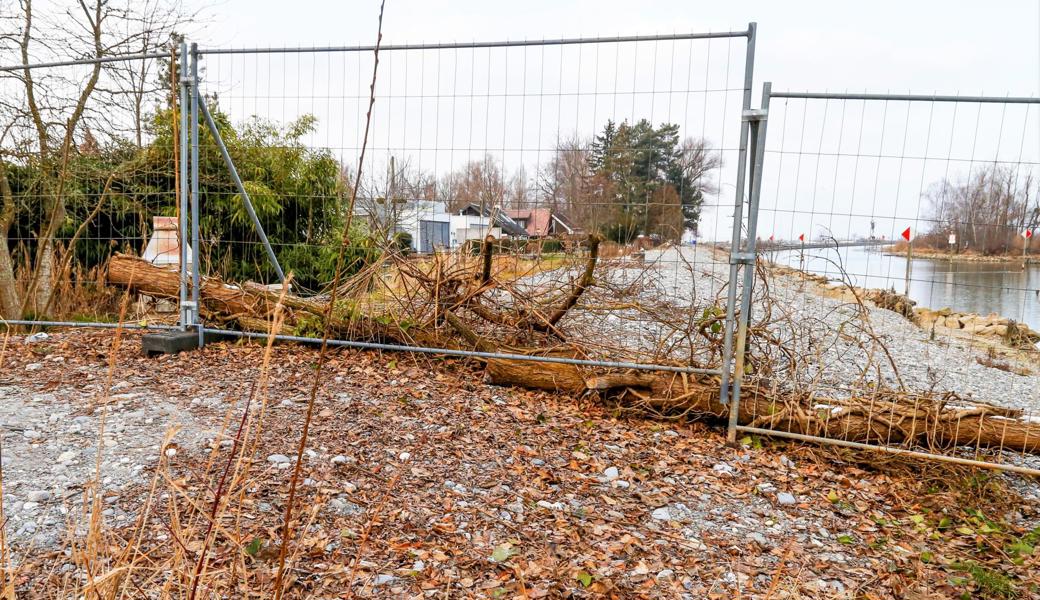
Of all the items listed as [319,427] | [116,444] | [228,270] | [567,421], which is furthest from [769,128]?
[228,270]

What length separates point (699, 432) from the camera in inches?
170

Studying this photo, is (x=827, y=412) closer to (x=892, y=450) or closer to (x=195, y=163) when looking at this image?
(x=892, y=450)

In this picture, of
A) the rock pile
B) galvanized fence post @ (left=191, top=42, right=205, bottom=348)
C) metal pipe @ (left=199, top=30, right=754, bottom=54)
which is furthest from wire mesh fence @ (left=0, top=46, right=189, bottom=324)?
the rock pile

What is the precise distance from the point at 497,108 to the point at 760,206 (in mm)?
1843

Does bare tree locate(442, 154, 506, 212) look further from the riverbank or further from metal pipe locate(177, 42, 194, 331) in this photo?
the riverbank

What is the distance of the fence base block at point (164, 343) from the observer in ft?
17.0

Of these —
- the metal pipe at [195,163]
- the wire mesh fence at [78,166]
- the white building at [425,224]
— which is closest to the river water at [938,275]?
the white building at [425,224]

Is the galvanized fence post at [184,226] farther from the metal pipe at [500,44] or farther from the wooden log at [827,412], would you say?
the wooden log at [827,412]

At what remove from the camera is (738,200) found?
3.96 metres

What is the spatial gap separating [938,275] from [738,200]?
1.26m

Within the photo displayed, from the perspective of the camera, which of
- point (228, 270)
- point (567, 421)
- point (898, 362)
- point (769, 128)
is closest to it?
point (769, 128)

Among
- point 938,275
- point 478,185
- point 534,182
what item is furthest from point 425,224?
point 938,275

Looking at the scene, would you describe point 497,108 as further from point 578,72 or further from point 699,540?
point 699,540

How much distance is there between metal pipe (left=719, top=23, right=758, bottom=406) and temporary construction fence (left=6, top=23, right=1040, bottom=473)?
0.04 feet
